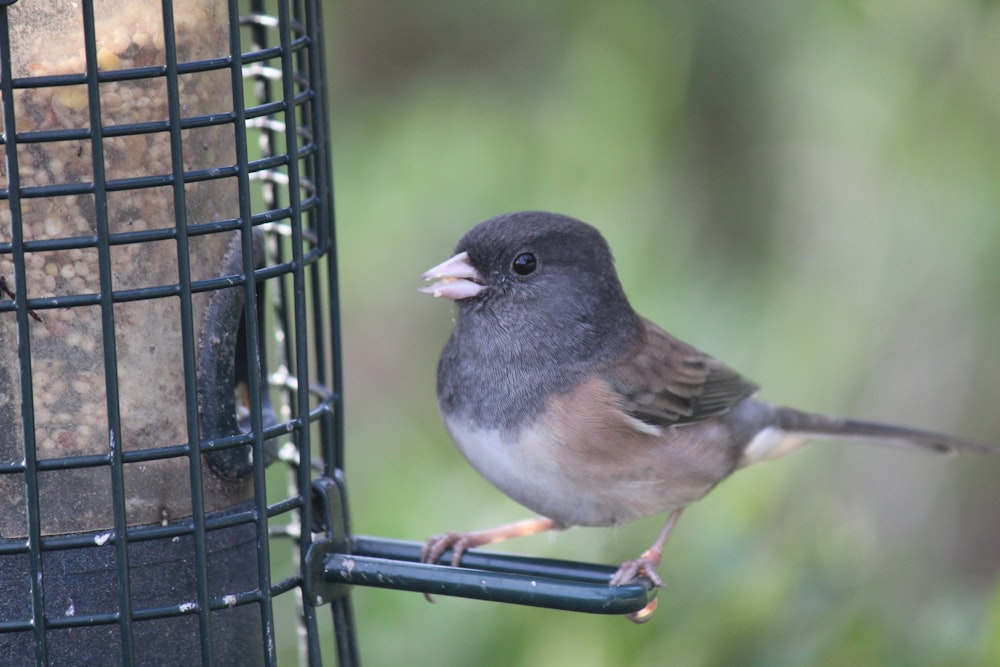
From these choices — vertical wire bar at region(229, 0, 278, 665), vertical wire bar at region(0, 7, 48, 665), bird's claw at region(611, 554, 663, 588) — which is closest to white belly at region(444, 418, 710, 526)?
bird's claw at region(611, 554, 663, 588)

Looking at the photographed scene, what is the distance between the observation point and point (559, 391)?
9.25 ft

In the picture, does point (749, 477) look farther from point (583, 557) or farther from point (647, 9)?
point (647, 9)

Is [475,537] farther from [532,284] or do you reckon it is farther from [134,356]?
[134,356]

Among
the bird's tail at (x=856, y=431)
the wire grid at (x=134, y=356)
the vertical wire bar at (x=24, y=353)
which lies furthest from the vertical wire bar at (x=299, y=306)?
the bird's tail at (x=856, y=431)

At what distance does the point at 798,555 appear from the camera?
2701 millimetres

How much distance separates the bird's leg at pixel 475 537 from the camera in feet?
8.95

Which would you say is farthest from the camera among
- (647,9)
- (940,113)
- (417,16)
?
(417,16)

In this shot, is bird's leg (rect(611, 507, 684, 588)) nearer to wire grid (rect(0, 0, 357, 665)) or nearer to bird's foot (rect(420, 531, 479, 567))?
bird's foot (rect(420, 531, 479, 567))

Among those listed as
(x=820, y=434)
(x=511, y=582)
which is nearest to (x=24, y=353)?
(x=511, y=582)

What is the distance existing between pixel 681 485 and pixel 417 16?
8.25 ft

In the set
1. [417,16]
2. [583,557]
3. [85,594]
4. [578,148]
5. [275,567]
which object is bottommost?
[275,567]

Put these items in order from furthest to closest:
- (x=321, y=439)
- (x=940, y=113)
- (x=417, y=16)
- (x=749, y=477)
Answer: (x=417, y=16)
(x=940, y=113)
(x=749, y=477)
(x=321, y=439)

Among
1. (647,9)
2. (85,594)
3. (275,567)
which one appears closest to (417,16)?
(647,9)

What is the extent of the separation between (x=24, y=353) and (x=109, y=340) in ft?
0.43
